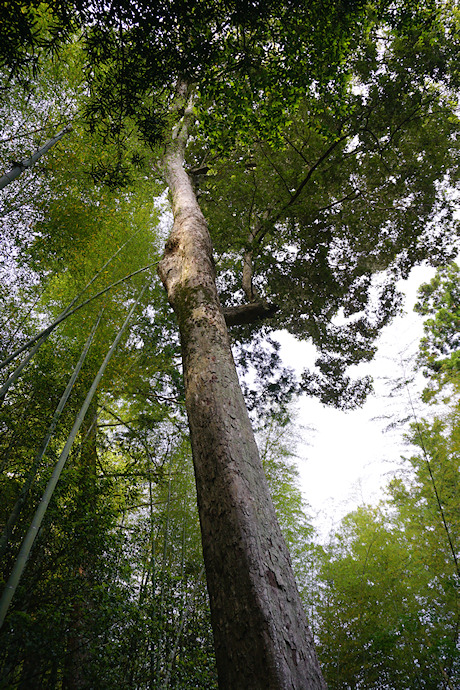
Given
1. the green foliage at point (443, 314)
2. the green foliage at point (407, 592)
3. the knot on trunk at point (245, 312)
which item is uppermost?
the green foliage at point (443, 314)

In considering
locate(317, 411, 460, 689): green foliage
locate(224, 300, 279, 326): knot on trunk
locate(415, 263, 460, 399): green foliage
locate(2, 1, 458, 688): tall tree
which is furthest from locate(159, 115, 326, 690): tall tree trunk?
locate(415, 263, 460, 399): green foliage

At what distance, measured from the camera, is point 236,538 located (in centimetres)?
100

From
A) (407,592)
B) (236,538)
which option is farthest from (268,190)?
(407,592)

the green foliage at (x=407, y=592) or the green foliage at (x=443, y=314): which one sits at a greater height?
the green foliage at (x=443, y=314)

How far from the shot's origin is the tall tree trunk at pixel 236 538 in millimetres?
801

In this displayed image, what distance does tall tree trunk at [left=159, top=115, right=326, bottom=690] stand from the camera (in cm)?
80

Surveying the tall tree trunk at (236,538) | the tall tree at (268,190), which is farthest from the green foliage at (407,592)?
the tall tree trunk at (236,538)

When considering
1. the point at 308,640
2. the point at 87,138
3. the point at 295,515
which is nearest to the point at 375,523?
the point at 295,515

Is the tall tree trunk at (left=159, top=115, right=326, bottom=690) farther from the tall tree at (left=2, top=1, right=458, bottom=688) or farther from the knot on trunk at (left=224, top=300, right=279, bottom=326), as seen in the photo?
the knot on trunk at (left=224, top=300, right=279, bottom=326)

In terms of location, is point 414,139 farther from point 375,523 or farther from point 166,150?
point 375,523

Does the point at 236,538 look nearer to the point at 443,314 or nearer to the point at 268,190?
the point at 268,190

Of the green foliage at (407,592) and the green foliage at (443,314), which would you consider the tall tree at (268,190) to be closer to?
the green foliage at (407,592)

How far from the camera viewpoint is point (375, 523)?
5410 millimetres

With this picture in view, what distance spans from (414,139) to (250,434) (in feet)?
15.2
